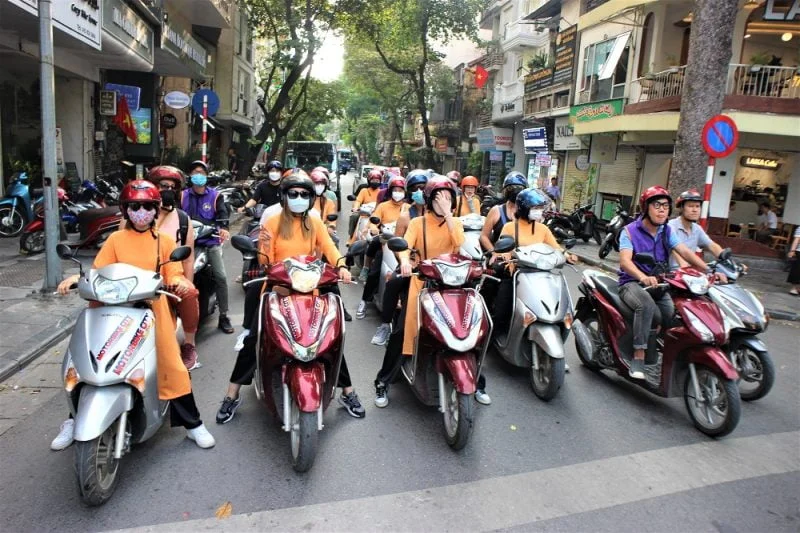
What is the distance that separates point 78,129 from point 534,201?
43.7ft

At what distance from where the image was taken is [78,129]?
14.5 metres

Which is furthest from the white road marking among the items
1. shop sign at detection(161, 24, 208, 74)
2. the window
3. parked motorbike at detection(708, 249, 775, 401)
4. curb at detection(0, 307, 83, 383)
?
the window

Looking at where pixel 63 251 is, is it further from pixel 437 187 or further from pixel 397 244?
pixel 437 187

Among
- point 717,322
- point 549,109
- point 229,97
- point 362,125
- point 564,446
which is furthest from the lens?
point 362,125

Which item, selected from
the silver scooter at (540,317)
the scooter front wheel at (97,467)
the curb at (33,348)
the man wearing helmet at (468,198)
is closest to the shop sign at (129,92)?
the curb at (33,348)

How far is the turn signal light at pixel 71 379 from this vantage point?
302 centimetres

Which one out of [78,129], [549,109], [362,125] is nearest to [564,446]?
[78,129]

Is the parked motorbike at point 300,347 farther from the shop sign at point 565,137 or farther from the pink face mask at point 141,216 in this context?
the shop sign at point 565,137

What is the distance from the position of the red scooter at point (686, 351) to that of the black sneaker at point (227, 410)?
3111 millimetres

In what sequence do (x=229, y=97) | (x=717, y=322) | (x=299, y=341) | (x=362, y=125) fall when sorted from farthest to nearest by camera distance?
(x=362, y=125), (x=229, y=97), (x=717, y=322), (x=299, y=341)

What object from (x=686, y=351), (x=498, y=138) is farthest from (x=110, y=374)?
(x=498, y=138)

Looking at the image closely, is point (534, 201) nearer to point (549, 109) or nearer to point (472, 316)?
point (472, 316)

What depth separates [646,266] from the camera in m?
4.97

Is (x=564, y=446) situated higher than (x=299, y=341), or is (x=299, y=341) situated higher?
(x=299, y=341)
